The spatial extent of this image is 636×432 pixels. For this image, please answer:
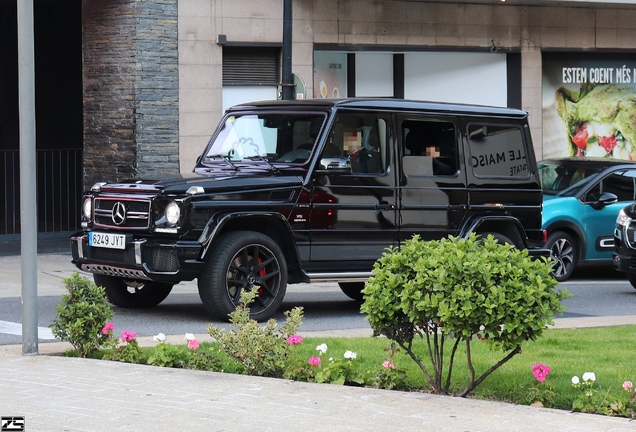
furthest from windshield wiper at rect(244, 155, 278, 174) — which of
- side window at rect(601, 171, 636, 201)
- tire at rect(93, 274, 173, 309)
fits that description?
side window at rect(601, 171, 636, 201)

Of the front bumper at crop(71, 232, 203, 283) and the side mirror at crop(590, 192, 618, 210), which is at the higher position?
the side mirror at crop(590, 192, 618, 210)

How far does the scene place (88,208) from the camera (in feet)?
38.1

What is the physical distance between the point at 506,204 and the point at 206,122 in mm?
7749

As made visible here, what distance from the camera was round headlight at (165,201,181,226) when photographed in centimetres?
1060

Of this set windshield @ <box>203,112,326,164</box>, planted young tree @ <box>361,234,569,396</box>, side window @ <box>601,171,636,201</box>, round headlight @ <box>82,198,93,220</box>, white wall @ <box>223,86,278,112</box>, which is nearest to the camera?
planted young tree @ <box>361,234,569,396</box>

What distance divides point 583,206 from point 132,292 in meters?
6.87

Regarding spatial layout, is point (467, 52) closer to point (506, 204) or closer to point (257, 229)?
point (506, 204)

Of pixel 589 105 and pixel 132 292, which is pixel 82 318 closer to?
pixel 132 292

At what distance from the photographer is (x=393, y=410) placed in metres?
6.61

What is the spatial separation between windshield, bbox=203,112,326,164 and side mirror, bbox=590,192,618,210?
6065 mm

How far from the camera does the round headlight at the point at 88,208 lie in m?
11.6

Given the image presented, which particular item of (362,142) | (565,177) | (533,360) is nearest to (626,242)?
(565,177)

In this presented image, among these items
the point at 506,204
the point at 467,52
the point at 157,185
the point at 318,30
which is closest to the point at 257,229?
the point at 157,185

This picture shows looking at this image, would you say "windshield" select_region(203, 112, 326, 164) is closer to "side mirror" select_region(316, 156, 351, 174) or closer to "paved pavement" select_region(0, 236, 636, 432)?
"side mirror" select_region(316, 156, 351, 174)
